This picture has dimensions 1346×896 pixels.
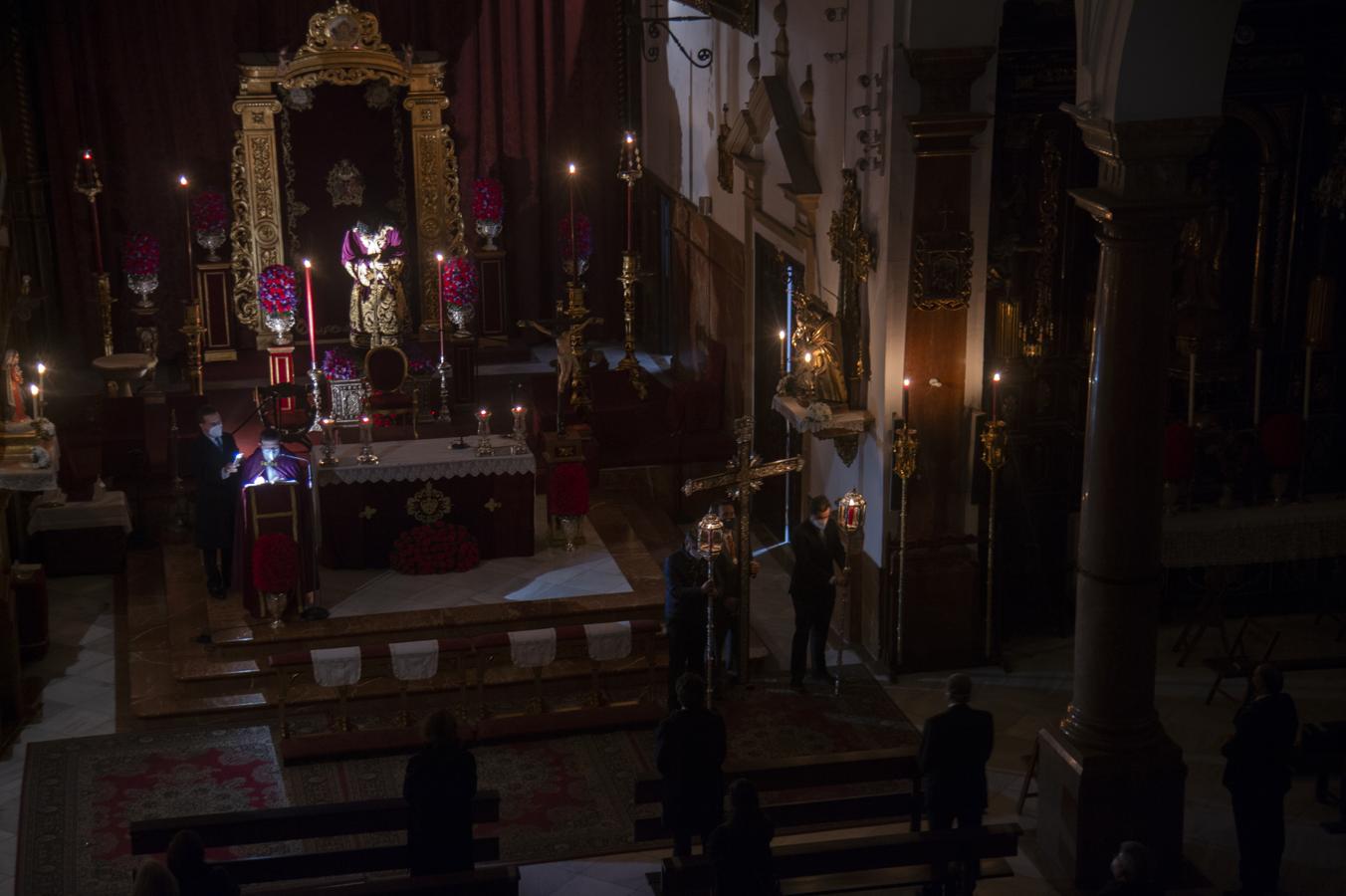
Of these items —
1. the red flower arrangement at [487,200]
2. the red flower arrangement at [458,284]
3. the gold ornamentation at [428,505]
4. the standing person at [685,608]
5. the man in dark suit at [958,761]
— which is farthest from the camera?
the red flower arrangement at [487,200]

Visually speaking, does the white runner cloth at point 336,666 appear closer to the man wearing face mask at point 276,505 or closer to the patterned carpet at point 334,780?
the patterned carpet at point 334,780

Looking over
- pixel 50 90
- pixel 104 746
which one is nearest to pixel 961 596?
pixel 104 746

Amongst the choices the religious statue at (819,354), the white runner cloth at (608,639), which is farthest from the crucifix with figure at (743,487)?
the religious statue at (819,354)

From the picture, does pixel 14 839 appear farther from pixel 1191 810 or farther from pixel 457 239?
pixel 457 239

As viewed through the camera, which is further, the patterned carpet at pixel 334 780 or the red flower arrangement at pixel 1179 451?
the red flower arrangement at pixel 1179 451

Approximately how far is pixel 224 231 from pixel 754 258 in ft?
22.2

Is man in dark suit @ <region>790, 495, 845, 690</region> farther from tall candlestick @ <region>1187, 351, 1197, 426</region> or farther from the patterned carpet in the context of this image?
tall candlestick @ <region>1187, 351, 1197, 426</region>

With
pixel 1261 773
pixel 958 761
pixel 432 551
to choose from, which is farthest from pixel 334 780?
pixel 1261 773

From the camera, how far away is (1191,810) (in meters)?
11.0

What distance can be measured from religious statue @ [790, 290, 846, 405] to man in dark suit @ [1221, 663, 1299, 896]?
4.48m

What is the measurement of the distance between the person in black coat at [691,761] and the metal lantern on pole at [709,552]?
1.89 m

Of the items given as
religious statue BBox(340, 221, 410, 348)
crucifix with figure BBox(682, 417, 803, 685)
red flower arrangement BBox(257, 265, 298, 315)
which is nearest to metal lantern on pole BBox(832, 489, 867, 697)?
crucifix with figure BBox(682, 417, 803, 685)

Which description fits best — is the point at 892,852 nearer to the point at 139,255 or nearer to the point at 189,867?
the point at 189,867

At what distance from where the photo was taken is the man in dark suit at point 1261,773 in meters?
9.47
